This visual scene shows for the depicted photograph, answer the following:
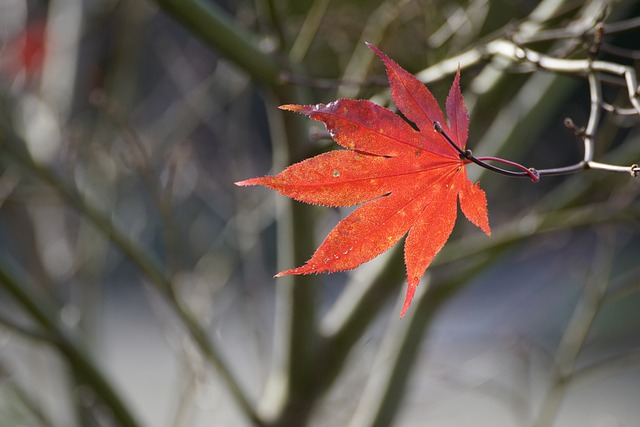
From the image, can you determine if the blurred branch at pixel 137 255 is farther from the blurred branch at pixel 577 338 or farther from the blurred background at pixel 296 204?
the blurred branch at pixel 577 338

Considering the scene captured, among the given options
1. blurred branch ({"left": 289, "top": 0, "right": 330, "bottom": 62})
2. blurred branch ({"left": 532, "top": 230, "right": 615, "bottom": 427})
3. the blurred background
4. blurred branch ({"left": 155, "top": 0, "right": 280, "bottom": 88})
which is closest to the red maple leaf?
the blurred background

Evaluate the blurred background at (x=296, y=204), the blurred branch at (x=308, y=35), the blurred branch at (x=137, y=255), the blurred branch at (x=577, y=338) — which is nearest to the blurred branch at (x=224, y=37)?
the blurred background at (x=296, y=204)

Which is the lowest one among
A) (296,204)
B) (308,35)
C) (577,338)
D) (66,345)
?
(577,338)

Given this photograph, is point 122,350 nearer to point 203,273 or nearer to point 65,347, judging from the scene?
point 203,273

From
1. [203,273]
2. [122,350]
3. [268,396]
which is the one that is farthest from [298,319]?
[122,350]

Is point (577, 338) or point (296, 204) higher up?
point (296, 204)

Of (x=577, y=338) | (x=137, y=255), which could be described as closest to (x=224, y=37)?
(x=137, y=255)

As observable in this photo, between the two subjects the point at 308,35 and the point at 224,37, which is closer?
the point at 224,37

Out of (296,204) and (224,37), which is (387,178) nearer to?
(224,37)
